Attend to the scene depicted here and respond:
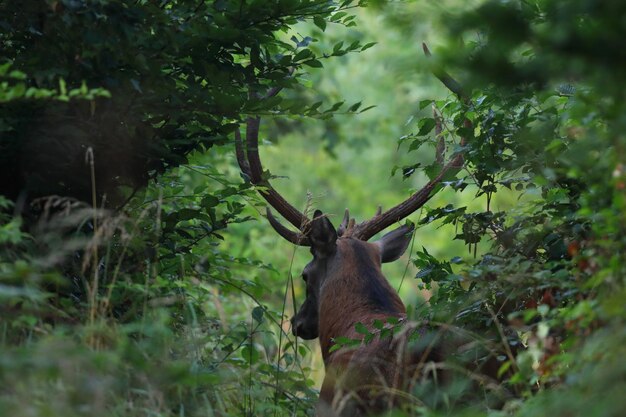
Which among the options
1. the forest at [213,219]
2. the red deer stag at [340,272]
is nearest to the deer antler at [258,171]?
the red deer stag at [340,272]

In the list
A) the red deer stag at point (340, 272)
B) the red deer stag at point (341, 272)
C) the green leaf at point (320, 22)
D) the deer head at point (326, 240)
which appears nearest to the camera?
the green leaf at point (320, 22)

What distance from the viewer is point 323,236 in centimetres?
699

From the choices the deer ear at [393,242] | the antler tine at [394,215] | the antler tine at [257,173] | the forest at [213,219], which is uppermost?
the antler tine at [257,173]

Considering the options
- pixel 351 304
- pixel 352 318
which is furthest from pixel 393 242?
pixel 352 318

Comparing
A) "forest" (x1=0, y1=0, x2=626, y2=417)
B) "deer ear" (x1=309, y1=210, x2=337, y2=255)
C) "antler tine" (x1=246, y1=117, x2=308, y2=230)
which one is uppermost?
"antler tine" (x1=246, y1=117, x2=308, y2=230)

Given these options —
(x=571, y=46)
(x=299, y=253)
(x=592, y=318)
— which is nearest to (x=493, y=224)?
(x=592, y=318)

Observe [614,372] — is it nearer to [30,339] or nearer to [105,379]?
[105,379]

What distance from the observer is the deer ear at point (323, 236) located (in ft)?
22.8

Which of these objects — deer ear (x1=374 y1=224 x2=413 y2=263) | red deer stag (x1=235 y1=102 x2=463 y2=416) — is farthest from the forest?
deer ear (x1=374 y1=224 x2=413 y2=263)

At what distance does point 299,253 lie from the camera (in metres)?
16.5

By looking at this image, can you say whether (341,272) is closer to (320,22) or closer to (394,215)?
(394,215)

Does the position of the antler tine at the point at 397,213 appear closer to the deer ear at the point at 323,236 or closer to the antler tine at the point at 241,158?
the deer ear at the point at 323,236

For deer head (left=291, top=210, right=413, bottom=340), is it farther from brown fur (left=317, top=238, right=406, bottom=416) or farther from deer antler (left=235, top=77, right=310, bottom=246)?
deer antler (left=235, top=77, right=310, bottom=246)

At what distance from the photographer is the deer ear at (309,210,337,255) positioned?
6961mm
